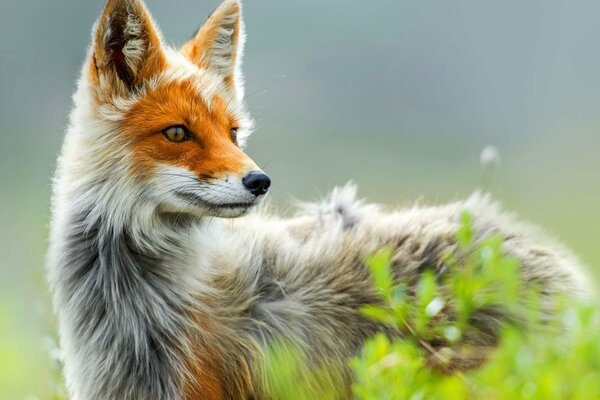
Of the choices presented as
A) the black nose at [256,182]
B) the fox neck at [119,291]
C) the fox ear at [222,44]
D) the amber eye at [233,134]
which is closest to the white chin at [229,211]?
the black nose at [256,182]

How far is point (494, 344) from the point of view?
6.41 metres

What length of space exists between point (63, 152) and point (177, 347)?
1642mm

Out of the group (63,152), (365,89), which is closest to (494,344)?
(63,152)

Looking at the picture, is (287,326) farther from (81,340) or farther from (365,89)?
(365,89)

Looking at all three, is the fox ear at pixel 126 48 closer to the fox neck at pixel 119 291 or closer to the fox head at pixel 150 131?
the fox head at pixel 150 131

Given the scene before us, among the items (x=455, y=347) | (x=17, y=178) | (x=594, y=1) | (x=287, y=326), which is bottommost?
(x=17, y=178)

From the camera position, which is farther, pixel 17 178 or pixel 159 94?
pixel 17 178

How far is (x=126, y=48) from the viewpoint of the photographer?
6.48 meters

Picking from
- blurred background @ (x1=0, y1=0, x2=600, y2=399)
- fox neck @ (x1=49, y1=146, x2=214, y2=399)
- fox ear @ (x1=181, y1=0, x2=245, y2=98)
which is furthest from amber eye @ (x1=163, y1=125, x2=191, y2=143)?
blurred background @ (x1=0, y1=0, x2=600, y2=399)

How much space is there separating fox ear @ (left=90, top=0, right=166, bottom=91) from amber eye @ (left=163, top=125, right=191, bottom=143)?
1.64 ft

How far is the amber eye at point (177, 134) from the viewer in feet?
20.4

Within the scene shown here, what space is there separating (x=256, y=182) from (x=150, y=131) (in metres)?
0.81

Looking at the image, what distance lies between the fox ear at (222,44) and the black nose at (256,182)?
141 centimetres

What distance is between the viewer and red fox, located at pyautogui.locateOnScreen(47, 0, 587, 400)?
6.16 metres
